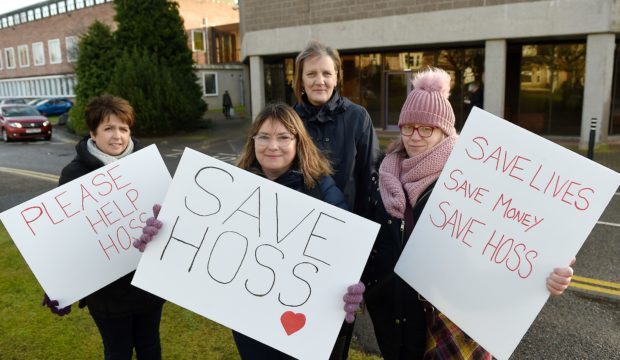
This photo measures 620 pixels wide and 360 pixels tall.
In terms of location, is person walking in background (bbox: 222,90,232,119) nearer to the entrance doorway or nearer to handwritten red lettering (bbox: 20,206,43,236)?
the entrance doorway

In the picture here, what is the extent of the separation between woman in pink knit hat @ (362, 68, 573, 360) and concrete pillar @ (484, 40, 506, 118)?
43.2ft

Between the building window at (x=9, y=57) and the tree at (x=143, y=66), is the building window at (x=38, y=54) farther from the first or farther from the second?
the tree at (x=143, y=66)

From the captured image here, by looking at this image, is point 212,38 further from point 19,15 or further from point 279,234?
point 279,234

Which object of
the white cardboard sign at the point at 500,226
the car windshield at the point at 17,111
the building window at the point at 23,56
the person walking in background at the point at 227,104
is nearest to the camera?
the white cardboard sign at the point at 500,226

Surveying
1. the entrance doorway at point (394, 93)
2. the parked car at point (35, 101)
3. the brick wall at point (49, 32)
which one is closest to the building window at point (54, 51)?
the brick wall at point (49, 32)

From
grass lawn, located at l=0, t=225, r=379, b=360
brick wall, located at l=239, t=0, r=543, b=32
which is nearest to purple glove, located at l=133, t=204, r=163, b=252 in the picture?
grass lawn, located at l=0, t=225, r=379, b=360

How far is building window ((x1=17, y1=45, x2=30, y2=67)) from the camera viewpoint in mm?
48406

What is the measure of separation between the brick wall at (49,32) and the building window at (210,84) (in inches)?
429

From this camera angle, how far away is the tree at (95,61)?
64.4 feet

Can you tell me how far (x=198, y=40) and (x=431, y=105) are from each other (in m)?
39.3

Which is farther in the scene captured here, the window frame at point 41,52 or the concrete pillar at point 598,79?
the window frame at point 41,52

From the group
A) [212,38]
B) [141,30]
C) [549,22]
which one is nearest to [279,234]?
[549,22]

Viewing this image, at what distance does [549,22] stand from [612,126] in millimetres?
4792

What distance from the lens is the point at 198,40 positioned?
3850 cm
